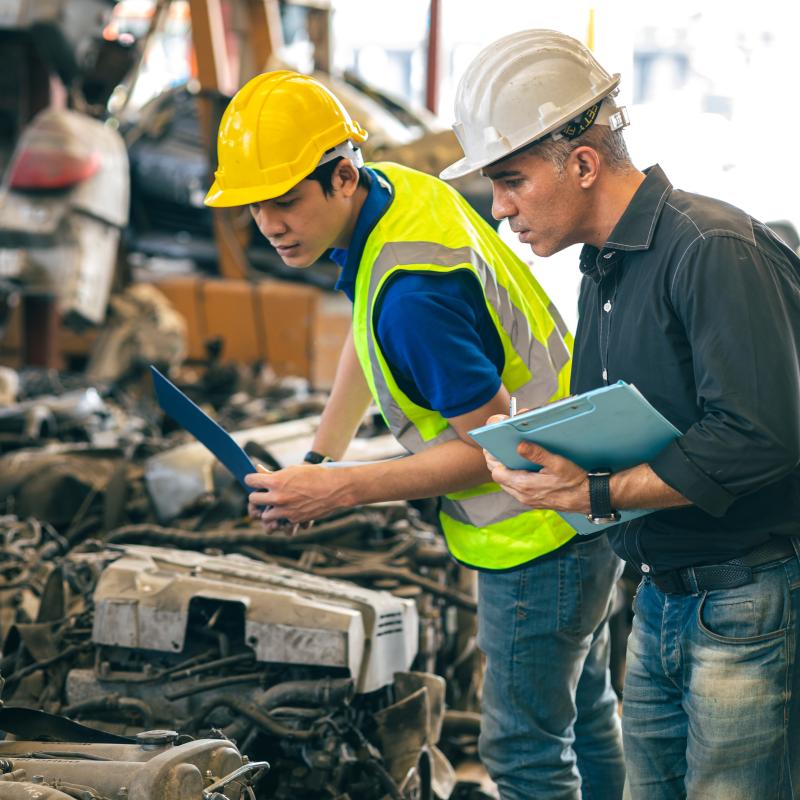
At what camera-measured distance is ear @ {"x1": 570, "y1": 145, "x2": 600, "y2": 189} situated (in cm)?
205

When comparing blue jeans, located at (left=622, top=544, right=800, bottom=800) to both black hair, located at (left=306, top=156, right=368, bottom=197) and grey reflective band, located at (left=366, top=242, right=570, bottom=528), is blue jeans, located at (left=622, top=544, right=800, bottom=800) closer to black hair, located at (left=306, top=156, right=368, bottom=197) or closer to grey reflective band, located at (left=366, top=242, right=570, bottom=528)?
grey reflective band, located at (left=366, top=242, right=570, bottom=528)

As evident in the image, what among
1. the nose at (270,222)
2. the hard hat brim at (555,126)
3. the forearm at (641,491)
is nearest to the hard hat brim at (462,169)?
the hard hat brim at (555,126)

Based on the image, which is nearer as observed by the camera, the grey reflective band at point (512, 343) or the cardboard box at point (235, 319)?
the grey reflective band at point (512, 343)

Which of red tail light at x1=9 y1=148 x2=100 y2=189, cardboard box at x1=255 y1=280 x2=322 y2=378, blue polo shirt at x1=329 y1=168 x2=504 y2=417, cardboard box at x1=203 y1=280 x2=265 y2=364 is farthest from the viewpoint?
cardboard box at x1=203 y1=280 x2=265 y2=364

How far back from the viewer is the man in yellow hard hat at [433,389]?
2436 mm

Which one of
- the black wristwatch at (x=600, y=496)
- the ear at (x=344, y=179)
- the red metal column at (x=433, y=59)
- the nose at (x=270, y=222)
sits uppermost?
the red metal column at (x=433, y=59)

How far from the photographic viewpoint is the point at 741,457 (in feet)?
6.03

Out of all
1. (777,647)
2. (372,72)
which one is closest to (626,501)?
(777,647)

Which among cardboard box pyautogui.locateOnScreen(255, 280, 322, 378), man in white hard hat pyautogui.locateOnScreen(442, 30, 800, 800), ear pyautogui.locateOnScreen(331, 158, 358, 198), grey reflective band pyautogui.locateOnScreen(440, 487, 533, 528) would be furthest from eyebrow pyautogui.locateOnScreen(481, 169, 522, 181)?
cardboard box pyautogui.locateOnScreen(255, 280, 322, 378)

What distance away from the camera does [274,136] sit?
2559 mm

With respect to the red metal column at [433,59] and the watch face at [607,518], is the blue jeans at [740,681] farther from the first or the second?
the red metal column at [433,59]

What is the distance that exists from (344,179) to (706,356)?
1.00m

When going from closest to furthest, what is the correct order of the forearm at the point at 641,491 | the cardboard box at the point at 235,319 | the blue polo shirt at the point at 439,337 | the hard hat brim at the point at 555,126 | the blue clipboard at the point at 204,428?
the forearm at the point at 641,491 < the hard hat brim at the point at 555,126 < the blue polo shirt at the point at 439,337 < the blue clipboard at the point at 204,428 < the cardboard box at the point at 235,319

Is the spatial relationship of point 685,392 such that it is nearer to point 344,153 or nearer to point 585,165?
point 585,165
